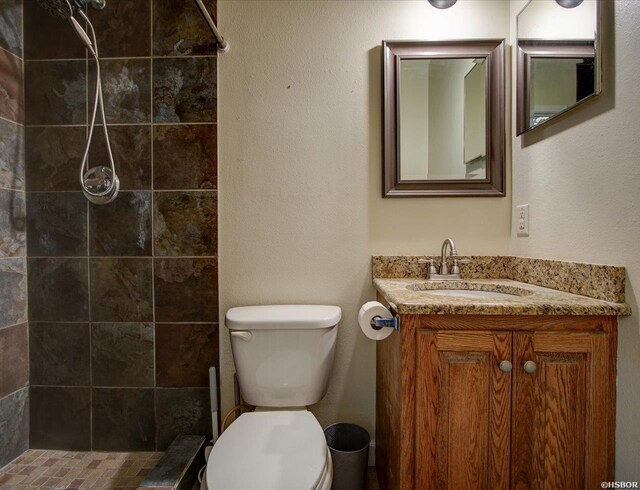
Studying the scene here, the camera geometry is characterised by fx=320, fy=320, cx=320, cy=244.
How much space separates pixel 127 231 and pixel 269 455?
1117mm

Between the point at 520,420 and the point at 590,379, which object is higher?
Answer: the point at 590,379

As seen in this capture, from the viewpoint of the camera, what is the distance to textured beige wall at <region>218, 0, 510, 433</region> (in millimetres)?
1435

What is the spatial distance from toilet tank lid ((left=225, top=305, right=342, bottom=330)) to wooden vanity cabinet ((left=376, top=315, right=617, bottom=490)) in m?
0.39

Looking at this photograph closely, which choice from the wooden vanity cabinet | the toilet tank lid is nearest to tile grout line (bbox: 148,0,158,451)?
the toilet tank lid

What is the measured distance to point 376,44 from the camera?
56.2 inches

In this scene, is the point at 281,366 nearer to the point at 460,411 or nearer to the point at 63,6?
the point at 460,411

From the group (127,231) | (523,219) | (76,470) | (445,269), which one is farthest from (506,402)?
(76,470)

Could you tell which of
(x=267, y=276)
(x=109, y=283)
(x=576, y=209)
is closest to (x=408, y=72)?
(x=576, y=209)

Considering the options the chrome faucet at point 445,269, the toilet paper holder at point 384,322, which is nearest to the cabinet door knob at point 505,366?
the toilet paper holder at point 384,322

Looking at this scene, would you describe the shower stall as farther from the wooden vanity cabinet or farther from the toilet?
the wooden vanity cabinet

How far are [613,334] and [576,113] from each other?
0.71 m

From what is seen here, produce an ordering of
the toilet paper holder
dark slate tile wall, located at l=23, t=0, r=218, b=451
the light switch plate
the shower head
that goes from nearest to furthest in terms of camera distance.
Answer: the toilet paper holder → the shower head → the light switch plate → dark slate tile wall, located at l=23, t=0, r=218, b=451

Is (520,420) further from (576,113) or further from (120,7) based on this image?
(120,7)

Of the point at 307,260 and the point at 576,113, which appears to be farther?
the point at 307,260
